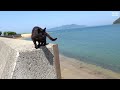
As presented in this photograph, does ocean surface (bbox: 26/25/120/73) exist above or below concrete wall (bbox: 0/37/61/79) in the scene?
below

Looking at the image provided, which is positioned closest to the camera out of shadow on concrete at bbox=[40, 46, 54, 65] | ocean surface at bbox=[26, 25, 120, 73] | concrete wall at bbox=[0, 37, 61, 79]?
concrete wall at bbox=[0, 37, 61, 79]

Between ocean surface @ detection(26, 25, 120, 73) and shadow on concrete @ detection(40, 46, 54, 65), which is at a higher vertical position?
shadow on concrete @ detection(40, 46, 54, 65)

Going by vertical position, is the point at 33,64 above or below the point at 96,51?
above

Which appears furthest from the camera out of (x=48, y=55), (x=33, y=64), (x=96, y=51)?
(x=96, y=51)

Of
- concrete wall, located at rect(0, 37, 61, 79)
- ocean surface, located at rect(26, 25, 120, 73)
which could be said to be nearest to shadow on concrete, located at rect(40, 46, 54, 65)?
concrete wall, located at rect(0, 37, 61, 79)

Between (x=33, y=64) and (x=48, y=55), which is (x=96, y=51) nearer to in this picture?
(x=48, y=55)

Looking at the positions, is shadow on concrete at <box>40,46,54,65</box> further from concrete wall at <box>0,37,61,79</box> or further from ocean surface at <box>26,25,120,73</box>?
ocean surface at <box>26,25,120,73</box>

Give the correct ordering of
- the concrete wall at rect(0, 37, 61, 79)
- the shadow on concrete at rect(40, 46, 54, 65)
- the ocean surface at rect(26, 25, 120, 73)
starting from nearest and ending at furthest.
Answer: the concrete wall at rect(0, 37, 61, 79), the shadow on concrete at rect(40, 46, 54, 65), the ocean surface at rect(26, 25, 120, 73)

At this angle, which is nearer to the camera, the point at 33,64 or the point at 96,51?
the point at 33,64

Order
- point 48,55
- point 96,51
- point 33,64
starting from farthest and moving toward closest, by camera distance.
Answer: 1. point 96,51
2. point 48,55
3. point 33,64

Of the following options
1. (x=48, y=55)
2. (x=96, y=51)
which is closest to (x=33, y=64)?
(x=48, y=55)

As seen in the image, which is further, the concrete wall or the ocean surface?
the ocean surface
